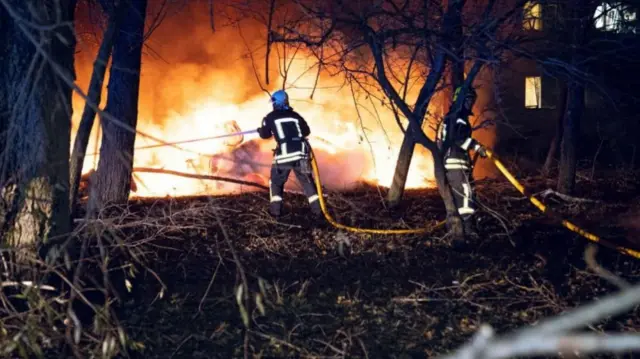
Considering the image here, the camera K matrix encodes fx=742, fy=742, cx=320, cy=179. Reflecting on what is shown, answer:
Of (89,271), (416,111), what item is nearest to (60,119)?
(89,271)

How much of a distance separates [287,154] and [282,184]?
39cm

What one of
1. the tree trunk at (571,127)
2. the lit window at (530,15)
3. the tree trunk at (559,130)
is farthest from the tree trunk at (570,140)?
the lit window at (530,15)

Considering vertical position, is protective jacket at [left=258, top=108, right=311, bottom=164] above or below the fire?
below

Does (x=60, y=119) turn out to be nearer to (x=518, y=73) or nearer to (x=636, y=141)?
(x=518, y=73)

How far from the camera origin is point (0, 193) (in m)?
5.65

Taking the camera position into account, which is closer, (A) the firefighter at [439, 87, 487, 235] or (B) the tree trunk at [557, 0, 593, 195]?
(A) the firefighter at [439, 87, 487, 235]

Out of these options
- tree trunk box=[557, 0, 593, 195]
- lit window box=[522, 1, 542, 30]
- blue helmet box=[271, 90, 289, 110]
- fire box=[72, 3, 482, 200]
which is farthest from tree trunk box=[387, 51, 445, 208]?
fire box=[72, 3, 482, 200]

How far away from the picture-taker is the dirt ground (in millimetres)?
5422

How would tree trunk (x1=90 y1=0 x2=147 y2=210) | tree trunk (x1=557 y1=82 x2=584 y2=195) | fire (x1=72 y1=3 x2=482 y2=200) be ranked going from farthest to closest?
fire (x1=72 y1=3 x2=482 y2=200) → tree trunk (x1=557 y1=82 x2=584 y2=195) → tree trunk (x1=90 y1=0 x2=147 y2=210)

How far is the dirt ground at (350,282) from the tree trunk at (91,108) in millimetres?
818

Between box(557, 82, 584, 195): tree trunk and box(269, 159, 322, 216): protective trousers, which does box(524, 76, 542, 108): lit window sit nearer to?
box(557, 82, 584, 195): tree trunk

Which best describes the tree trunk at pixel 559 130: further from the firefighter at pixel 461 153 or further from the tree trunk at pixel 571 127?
the firefighter at pixel 461 153

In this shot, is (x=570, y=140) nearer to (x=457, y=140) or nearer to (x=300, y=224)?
(x=457, y=140)

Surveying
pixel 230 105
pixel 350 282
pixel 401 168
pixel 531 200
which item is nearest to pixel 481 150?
pixel 531 200
